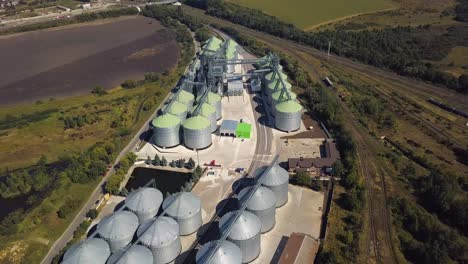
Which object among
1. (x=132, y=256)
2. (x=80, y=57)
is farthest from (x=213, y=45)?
(x=132, y=256)

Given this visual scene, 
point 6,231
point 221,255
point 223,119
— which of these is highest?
point 223,119

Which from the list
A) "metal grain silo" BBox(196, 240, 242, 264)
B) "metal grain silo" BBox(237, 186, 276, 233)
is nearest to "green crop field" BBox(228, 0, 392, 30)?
"metal grain silo" BBox(237, 186, 276, 233)

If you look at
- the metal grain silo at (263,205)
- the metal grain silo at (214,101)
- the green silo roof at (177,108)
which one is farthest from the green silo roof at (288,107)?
the metal grain silo at (263,205)

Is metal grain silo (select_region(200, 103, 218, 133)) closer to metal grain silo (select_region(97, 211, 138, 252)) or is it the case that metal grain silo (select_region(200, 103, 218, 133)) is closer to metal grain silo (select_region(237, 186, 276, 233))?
metal grain silo (select_region(237, 186, 276, 233))

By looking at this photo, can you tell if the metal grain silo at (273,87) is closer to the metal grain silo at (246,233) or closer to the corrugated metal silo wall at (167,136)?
the corrugated metal silo wall at (167,136)

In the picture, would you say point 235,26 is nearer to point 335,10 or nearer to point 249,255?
point 335,10

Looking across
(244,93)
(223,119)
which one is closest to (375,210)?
(223,119)
